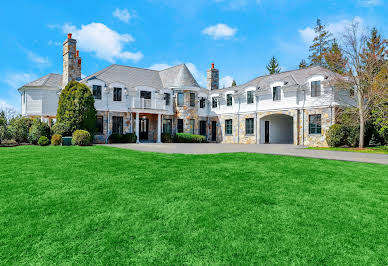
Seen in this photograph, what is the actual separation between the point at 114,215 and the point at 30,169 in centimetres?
430

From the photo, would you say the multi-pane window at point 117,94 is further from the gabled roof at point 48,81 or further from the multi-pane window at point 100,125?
the gabled roof at point 48,81

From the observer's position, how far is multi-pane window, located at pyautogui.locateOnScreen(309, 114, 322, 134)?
736 inches

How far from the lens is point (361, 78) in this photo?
16.0 meters

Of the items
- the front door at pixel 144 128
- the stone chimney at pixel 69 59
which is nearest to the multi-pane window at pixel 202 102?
the front door at pixel 144 128

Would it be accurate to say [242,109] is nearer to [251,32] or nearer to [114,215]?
[251,32]

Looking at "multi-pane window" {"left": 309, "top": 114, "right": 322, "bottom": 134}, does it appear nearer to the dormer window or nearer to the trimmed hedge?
the dormer window

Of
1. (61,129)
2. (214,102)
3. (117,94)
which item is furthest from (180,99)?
(61,129)

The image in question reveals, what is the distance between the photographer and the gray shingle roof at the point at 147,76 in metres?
22.3

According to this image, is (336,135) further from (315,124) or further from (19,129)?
(19,129)

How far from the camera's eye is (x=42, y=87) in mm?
22000

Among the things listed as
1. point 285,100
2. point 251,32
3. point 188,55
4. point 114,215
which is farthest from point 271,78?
point 114,215

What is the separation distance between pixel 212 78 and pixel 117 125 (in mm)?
12222

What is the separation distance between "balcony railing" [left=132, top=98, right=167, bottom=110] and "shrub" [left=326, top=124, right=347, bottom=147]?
13.9 metres

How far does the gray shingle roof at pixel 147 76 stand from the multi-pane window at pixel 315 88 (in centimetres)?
1098
